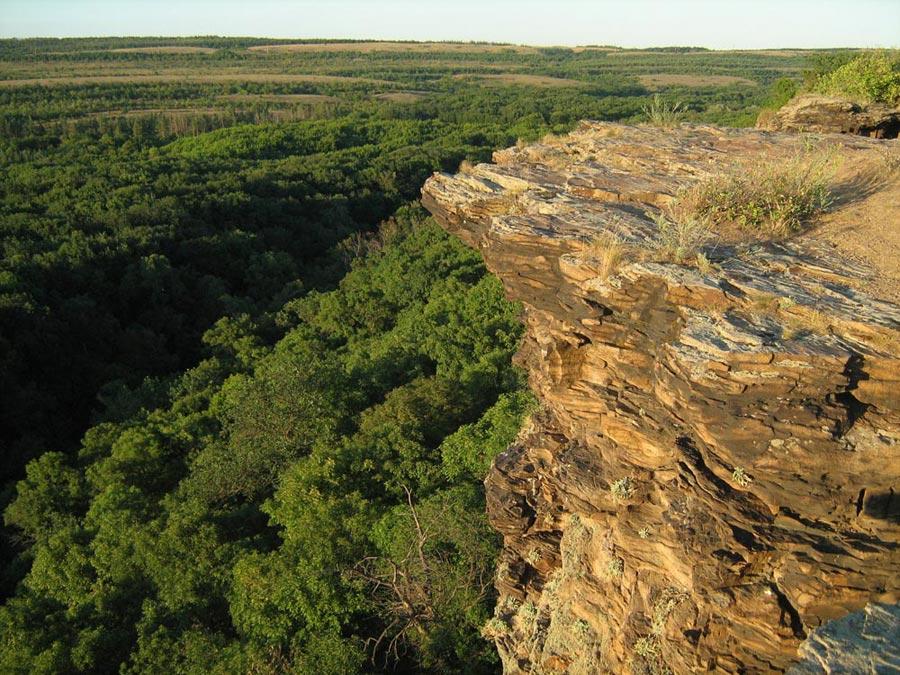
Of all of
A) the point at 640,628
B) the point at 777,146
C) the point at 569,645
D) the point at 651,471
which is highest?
the point at 777,146

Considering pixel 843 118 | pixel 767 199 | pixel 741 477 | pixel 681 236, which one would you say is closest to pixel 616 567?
pixel 741 477

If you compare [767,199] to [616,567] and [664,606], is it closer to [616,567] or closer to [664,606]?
[616,567]

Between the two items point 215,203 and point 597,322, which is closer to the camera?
point 597,322

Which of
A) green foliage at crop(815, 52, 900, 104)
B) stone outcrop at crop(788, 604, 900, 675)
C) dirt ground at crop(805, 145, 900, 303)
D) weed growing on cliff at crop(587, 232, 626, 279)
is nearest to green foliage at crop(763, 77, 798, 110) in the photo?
green foliage at crop(815, 52, 900, 104)

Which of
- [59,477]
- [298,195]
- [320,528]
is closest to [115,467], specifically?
[59,477]

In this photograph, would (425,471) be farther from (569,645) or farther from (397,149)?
(397,149)

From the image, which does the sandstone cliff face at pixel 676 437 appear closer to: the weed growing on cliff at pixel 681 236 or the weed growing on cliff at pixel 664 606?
the weed growing on cliff at pixel 664 606

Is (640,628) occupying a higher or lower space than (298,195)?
higher
